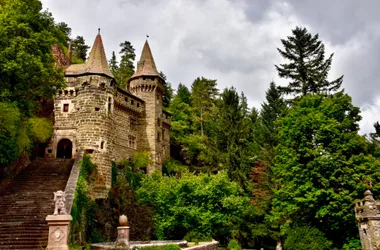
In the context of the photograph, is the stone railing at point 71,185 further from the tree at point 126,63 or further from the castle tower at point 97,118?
the tree at point 126,63

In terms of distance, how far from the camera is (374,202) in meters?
21.6

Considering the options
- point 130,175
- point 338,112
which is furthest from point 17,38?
point 338,112

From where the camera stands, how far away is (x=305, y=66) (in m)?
35.2

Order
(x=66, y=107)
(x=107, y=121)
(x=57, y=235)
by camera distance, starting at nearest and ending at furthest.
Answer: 1. (x=57, y=235)
2. (x=107, y=121)
3. (x=66, y=107)

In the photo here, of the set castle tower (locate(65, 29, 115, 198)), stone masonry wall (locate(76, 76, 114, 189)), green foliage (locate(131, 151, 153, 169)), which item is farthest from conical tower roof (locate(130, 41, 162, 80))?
stone masonry wall (locate(76, 76, 114, 189))

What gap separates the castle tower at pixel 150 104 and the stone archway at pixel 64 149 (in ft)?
24.3

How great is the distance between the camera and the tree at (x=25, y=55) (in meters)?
20.7

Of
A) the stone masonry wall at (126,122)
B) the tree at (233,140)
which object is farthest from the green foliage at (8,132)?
the tree at (233,140)

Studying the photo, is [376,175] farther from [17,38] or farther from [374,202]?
[17,38]

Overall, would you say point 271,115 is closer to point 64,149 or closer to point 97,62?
point 97,62

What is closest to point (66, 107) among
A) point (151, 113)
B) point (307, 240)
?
point (151, 113)

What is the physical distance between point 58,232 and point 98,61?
20.9 metres

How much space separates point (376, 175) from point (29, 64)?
76.9ft

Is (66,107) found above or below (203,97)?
below
